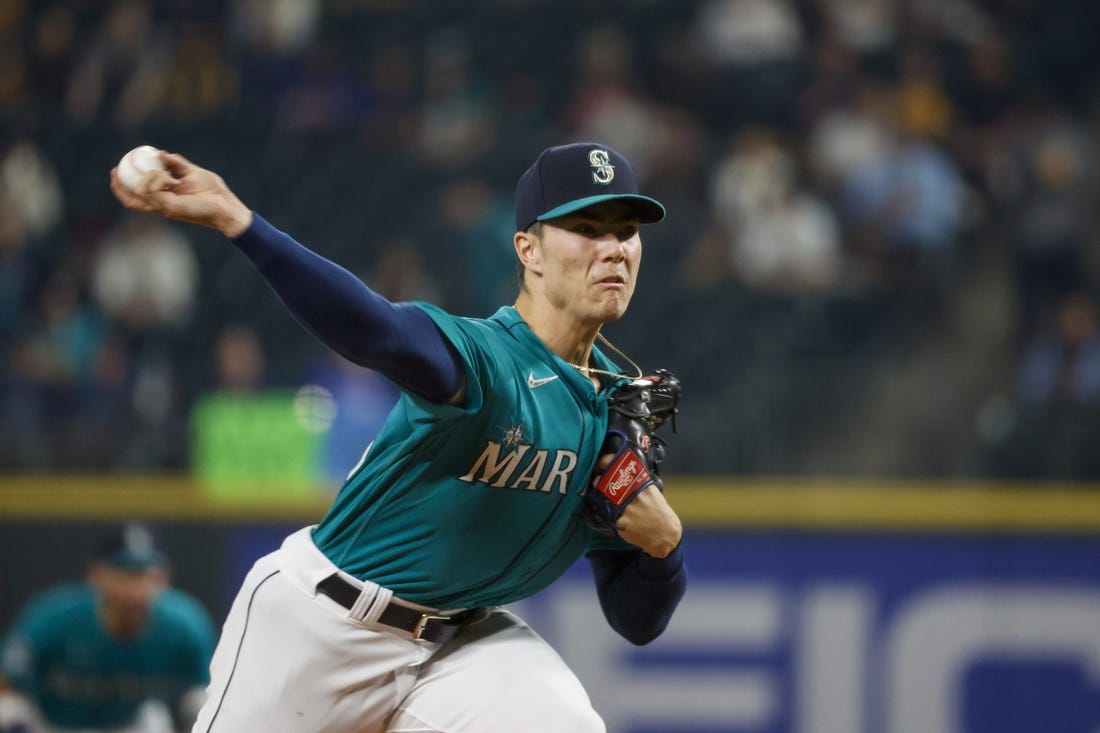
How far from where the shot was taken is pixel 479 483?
334cm

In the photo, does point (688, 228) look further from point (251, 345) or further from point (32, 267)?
point (32, 267)

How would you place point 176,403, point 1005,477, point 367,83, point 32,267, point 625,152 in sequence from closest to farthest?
point 1005,477, point 176,403, point 32,267, point 625,152, point 367,83

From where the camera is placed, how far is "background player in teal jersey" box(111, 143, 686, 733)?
3350 mm

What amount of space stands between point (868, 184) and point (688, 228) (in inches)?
48.5

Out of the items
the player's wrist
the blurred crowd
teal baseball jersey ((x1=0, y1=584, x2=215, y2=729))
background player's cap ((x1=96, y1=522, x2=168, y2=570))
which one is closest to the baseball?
the player's wrist

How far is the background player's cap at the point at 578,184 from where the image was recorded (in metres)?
3.39

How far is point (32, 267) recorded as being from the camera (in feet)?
33.0

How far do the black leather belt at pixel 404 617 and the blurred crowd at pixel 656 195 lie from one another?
4.59m

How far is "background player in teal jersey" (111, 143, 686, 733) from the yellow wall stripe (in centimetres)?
444

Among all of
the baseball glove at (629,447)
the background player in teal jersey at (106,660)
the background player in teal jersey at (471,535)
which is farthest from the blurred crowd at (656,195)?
the background player in teal jersey at (471,535)

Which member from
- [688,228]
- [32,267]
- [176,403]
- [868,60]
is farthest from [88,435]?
[868,60]

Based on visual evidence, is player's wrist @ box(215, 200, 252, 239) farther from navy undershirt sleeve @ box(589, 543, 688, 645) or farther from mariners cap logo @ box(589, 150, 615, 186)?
navy undershirt sleeve @ box(589, 543, 688, 645)

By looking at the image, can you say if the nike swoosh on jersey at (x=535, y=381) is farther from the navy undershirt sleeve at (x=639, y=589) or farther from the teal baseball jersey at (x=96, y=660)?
the teal baseball jersey at (x=96, y=660)

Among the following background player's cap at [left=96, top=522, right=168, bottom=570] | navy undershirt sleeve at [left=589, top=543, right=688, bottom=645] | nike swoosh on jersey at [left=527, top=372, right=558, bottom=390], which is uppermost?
nike swoosh on jersey at [left=527, top=372, right=558, bottom=390]
